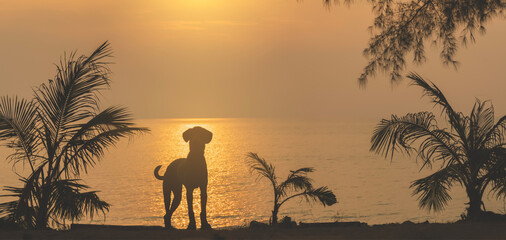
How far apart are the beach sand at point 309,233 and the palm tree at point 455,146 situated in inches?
104

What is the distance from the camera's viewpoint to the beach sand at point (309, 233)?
22.2 ft

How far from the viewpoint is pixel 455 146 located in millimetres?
10531

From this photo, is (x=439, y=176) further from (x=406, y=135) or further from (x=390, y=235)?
(x=390, y=235)

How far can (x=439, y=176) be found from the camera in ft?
32.5

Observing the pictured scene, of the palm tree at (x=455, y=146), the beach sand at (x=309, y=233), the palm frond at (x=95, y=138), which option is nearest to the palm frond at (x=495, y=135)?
the palm tree at (x=455, y=146)

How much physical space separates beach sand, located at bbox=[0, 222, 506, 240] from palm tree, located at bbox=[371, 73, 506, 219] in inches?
104

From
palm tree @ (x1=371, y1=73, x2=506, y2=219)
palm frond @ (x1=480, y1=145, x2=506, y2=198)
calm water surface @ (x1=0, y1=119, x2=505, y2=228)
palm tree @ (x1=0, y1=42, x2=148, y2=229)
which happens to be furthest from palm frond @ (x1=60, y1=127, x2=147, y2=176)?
calm water surface @ (x1=0, y1=119, x2=505, y2=228)

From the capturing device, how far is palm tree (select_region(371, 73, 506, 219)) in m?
9.88

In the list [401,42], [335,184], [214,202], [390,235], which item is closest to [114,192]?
[214,202]

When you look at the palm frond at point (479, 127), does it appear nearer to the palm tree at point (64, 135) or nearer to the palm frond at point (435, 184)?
the palm frond at point (435, 184)

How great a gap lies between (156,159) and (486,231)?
290 feet

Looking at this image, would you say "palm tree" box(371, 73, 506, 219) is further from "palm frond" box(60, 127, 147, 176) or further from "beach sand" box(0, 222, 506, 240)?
"palm frond" box(60, 127, 147, 176)

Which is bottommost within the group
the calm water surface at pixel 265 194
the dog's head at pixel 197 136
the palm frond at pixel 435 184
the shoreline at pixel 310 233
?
the shoreline at pixel 310 233

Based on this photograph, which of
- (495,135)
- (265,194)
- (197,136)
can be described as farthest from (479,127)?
(265,194)
